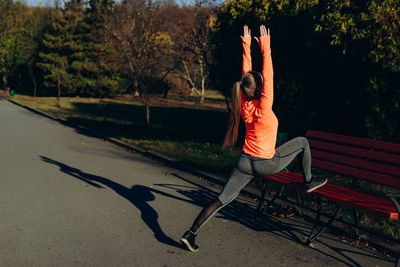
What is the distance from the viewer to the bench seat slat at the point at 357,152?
453cm

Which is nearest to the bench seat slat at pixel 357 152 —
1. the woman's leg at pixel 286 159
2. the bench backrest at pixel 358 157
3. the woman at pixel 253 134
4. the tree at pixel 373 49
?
the bench backrest at pixel 358 157

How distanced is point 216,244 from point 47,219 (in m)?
2.18

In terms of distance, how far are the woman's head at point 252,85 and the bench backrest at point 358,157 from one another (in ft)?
5.95

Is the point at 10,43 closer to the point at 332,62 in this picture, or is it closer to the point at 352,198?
the point at 332,62

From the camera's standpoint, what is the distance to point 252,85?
3.88m

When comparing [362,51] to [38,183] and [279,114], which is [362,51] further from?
[38,183]

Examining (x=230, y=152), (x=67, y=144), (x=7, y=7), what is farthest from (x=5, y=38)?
(x=230, y=152)

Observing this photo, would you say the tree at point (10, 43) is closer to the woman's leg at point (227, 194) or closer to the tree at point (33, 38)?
the tree at point (33, 38)

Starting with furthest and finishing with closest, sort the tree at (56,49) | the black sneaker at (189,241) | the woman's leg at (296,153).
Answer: the tree at (56,49), the woman's leg at (296,153), the black sneaker at (189,241)

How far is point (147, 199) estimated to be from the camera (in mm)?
5996

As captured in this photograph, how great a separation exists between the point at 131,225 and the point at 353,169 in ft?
9.28

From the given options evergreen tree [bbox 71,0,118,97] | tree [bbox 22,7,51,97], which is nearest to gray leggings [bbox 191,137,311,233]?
evergreen tree [bbox 71,0,118,97]

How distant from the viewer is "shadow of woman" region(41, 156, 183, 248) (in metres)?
4.59

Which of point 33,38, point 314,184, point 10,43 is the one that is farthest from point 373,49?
point 33,38
